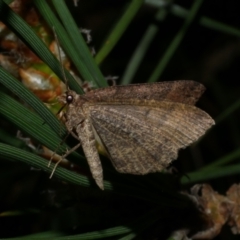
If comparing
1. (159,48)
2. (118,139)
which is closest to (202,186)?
(118,139)

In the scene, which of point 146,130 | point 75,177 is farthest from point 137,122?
point 75,177

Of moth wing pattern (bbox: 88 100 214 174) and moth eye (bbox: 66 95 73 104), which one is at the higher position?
moth eye (bbox: 66 95 73 104)

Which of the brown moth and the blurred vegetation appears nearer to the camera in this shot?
the blurred vegetation

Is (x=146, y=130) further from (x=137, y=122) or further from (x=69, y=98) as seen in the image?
(x=69, y=98)

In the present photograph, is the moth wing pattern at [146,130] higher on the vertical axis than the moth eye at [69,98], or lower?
lower

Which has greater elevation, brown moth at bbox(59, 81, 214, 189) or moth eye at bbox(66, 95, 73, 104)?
moth eye at bbox(66, 95, 73, 104)

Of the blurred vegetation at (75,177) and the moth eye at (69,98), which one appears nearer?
the blurred vegetation at (75,177)

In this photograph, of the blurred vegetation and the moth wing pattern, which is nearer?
the blurred vegetation
